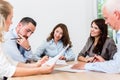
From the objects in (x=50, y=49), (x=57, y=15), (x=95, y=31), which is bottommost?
(x=50, y=49)

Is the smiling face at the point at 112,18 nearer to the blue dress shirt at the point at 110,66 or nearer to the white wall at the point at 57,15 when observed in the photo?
the blue dress shirt at the point at 110,66

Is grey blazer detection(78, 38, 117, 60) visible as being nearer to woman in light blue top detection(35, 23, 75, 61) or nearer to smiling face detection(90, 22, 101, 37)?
smiling face detection(90, 22, 101, 37)

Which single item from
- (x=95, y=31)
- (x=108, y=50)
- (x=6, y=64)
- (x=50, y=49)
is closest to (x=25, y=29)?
(x=50, y=49)

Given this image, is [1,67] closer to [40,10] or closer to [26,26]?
[26,26]

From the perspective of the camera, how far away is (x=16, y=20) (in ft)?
16.3

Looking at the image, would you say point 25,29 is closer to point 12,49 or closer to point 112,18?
point 12,49

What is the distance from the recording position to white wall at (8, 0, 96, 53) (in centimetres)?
500

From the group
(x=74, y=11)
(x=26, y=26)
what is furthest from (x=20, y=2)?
(x=26, y=26)

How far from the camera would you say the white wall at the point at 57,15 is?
5000mm

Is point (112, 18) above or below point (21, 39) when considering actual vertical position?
above

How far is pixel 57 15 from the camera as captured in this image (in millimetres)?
5109

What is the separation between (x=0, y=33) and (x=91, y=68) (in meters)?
0.77

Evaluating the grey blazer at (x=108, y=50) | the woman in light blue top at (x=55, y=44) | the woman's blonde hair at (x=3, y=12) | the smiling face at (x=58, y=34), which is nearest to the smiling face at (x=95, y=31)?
the grey blazer at (x=108, y=50)

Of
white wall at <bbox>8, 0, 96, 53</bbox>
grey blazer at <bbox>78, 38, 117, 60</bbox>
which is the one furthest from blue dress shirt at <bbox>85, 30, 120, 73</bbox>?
white wall at <bbox>8, 0, 96, 53</bbox>
